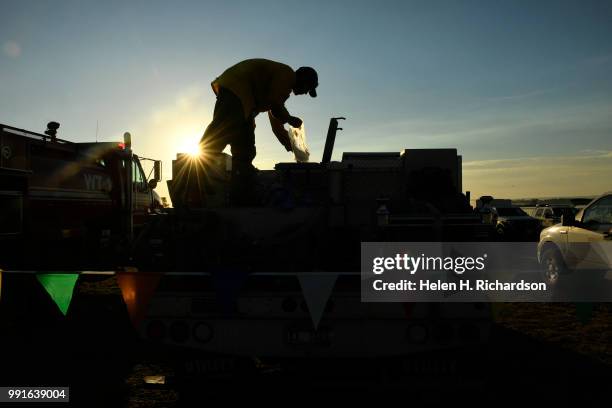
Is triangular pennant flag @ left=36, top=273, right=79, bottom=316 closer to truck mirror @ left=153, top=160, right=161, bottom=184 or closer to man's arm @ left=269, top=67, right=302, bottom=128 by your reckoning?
man's arm @ left=269, top=67, right=302, bottom=128

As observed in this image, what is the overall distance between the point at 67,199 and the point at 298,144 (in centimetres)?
601

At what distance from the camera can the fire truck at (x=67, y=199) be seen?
28.0 feet

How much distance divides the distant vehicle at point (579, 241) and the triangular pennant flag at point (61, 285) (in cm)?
816

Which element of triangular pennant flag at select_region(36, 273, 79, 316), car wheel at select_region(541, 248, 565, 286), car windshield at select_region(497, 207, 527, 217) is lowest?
car wheel at select_region(541, 248, 565, 286)

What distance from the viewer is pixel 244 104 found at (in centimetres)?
548

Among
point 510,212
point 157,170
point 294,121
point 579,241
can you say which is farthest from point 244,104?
point 510,212

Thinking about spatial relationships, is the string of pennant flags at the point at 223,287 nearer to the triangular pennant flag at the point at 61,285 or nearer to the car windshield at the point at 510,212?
the triangular pennant flag at the point at 61,285

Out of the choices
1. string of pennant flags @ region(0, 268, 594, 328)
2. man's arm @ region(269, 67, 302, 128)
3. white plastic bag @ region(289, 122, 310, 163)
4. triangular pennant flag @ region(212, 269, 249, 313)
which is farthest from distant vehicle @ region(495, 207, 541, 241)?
triangular pennant flag @ region(212, 269, 249, 313)

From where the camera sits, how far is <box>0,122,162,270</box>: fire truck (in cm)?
852

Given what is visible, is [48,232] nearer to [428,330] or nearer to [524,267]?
[428,330]

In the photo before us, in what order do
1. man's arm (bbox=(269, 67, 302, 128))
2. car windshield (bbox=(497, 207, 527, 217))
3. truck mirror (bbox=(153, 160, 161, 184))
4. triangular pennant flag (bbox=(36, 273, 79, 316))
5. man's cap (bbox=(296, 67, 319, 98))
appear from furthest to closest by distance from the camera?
1. car windshield (bbox=(497, 207, 527, 217))
2. truck mirror (bbox=(153, 160, 161, 184))
3. man's cap (bbox=(296, 67, 319, 98))
4. man's arm (bbox=(269, 67, 302, 128))
5. triangular pennant flag (bbox=(36, 273, 79, 316))

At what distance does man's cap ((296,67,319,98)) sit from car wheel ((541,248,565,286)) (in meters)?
7.27

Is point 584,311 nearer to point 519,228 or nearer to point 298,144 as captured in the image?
point 298,144

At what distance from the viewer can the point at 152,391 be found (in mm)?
4922
